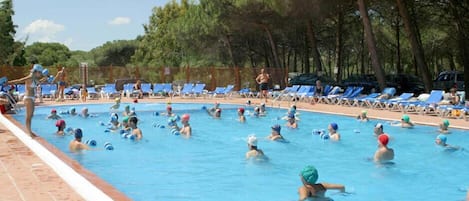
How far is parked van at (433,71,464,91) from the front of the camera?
27.1m

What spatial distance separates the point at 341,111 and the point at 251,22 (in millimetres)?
14731

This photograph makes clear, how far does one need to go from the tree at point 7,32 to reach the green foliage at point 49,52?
3770 cm

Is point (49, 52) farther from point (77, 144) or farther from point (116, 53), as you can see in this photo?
point (77, 144)

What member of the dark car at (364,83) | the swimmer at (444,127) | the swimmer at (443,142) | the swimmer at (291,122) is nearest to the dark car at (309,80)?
the dark car at (364,83)

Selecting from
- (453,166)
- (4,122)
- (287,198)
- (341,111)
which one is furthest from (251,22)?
(287,198)

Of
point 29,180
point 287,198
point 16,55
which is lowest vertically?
point 287,198

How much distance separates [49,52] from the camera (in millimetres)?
91062

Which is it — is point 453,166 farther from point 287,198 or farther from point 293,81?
point 293,81

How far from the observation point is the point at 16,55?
2019 inches

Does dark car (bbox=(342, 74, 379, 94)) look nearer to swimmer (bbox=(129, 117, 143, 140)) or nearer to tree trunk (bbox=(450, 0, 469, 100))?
tree trunk (bbox=(450, 0, 469, 100))

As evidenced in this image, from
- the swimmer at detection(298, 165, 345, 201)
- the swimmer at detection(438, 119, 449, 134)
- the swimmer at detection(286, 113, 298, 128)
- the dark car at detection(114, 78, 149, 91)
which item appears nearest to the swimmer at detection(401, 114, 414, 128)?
the swimmer at detection(438, 119, 449, 134)

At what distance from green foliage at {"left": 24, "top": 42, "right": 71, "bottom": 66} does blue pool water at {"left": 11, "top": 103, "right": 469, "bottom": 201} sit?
249 feet

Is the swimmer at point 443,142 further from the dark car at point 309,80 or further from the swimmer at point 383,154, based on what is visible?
the dark car at point 309,80

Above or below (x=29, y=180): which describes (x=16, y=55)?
above
